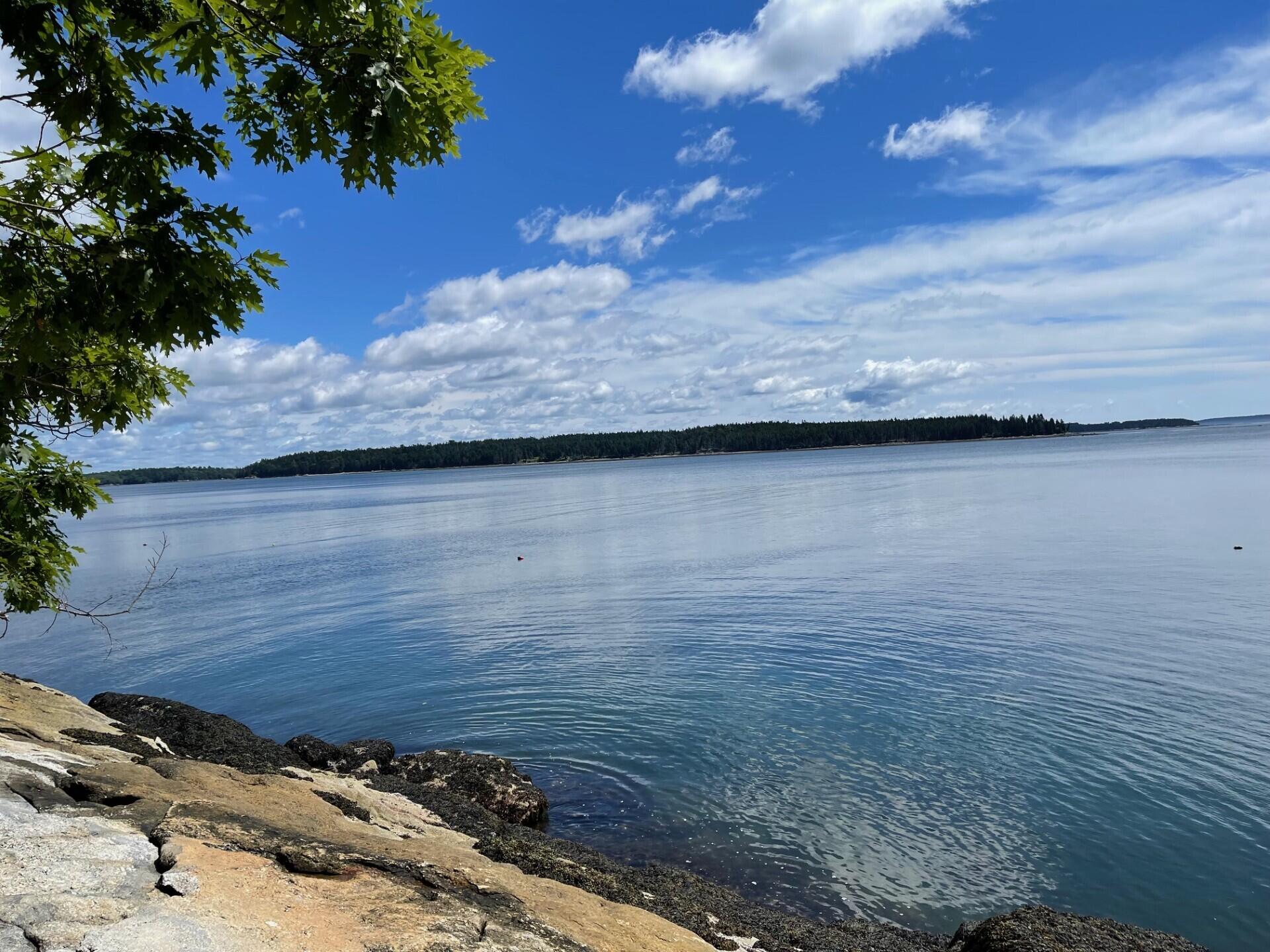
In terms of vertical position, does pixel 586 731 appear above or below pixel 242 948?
below

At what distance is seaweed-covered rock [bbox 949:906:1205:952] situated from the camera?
8.45 meters

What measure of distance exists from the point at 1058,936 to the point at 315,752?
1317 centimetres

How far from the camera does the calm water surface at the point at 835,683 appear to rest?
12266 millimetres

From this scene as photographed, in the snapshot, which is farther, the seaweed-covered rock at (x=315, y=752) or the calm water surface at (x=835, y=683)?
the seaweed-covered rock at (x=315, y=752)

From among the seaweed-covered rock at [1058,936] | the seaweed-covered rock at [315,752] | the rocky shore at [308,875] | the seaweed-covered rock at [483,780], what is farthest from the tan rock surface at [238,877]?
the seaweed-covered rock at [315,752]

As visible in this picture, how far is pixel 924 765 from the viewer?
15.5 m

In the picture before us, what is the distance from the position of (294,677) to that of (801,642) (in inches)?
656

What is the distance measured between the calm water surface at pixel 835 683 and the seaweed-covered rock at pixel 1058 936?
1.56m

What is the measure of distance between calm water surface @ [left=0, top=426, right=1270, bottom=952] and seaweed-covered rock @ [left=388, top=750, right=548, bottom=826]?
92 cm

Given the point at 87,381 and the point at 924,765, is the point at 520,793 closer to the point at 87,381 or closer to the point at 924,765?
the point at 924,765

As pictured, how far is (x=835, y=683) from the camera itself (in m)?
21.1

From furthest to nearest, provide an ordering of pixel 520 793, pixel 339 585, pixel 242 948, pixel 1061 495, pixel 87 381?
pixel 1061 495
pixel 339 585
pixel 520 793
pixel 87 381
pixel 242 948

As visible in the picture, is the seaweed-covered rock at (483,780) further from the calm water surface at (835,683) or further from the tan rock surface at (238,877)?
the tan rock surface at (238,877)

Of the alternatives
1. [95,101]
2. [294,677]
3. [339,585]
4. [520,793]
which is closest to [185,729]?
[520,793]
